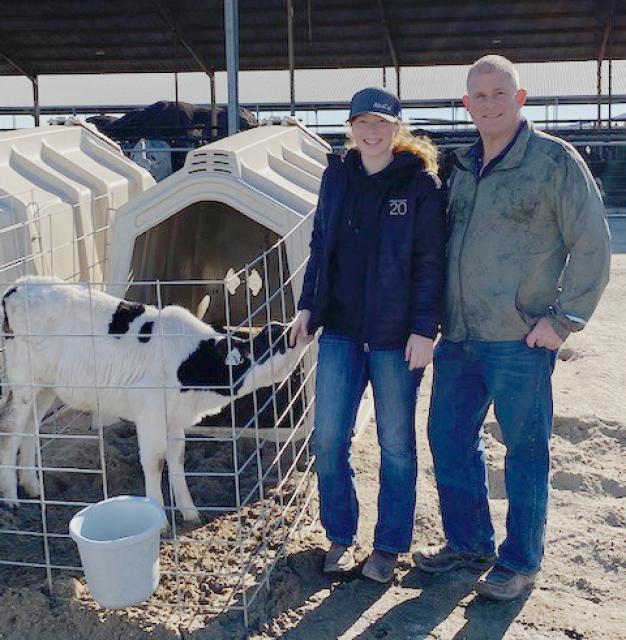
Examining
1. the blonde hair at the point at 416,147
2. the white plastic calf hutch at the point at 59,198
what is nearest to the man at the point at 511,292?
the blonde hair at the point at 416,147

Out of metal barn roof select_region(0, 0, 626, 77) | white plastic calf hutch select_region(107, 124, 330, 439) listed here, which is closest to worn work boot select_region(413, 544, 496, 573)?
white plastic calf hutch select_region(107, 124, 330, 439)

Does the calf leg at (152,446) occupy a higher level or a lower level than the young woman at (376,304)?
lower

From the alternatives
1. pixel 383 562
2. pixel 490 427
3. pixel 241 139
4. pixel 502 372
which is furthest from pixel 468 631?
pixel 241 139

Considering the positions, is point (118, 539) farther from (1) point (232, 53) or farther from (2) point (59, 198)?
(1) point (232, 53)

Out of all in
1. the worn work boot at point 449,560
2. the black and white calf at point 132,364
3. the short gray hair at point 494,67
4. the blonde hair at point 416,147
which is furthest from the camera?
A: the black and white calf at point 132,364

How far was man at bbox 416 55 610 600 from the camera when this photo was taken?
11.9 feet

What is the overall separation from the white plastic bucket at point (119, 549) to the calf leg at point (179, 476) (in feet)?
3.78

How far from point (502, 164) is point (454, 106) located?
1580cm

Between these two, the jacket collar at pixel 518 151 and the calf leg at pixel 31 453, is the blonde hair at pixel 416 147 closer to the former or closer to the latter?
the jacket collar at pixel 518 151

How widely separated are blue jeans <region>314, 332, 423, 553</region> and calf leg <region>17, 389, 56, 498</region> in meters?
1.82

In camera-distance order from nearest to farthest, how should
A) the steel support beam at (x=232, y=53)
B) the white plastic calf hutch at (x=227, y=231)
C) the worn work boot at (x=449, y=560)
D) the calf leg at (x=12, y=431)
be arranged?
the worn work boot at (x=449, y=560) < the calf leg at (x=12, y=431) < the white plastic calf hutch at (x=227, y=231) < the steel support beam at (x=232, y=53)

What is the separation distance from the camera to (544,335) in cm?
367

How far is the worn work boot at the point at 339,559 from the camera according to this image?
4113 mm

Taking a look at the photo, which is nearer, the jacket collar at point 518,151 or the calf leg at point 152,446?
the jacket collar at point 518,151
